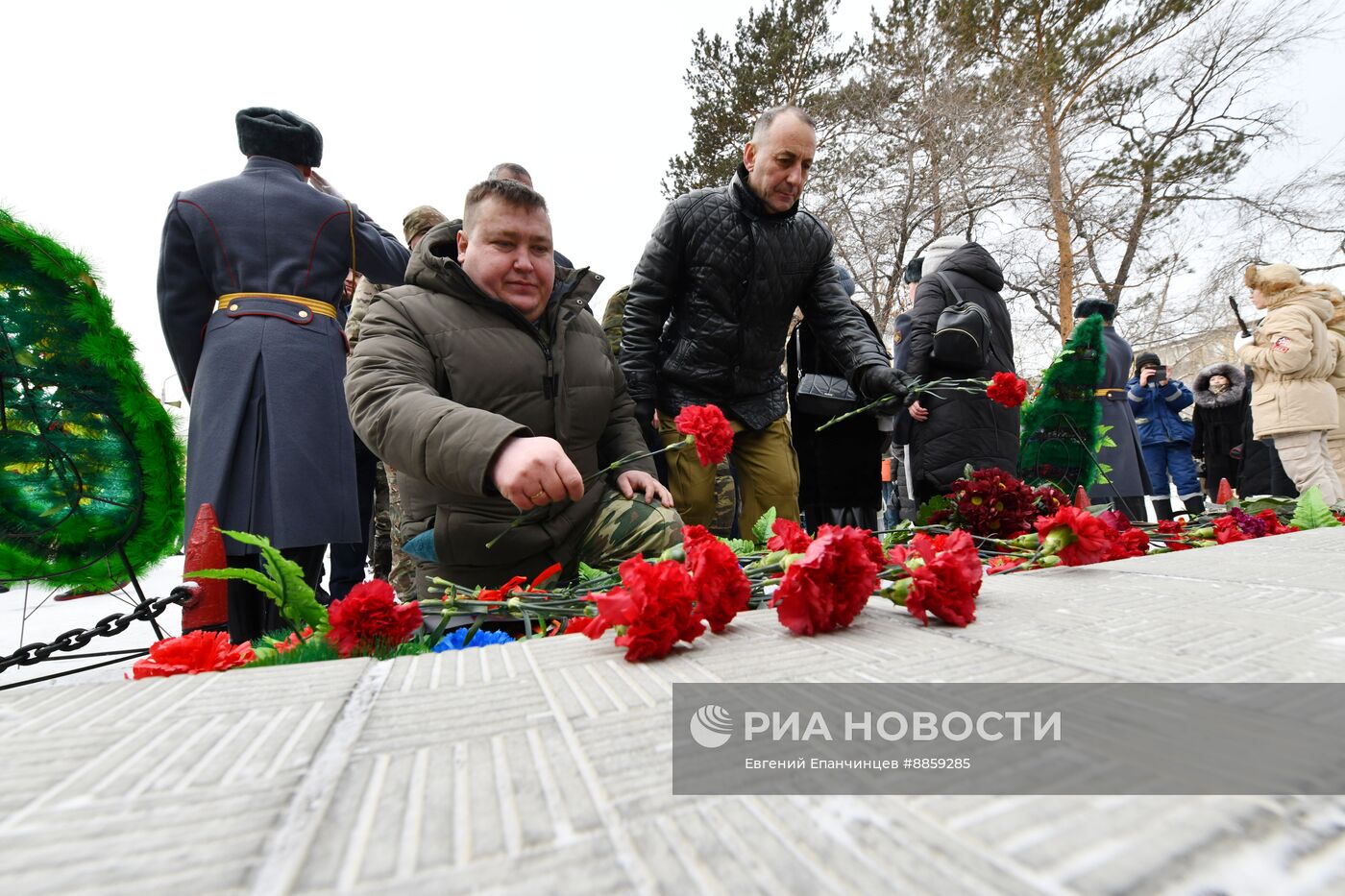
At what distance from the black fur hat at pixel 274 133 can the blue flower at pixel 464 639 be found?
7.18 feet

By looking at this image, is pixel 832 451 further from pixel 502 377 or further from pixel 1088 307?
pixel 1088 307

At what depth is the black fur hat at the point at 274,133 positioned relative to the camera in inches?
94.7

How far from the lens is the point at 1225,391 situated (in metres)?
6.57

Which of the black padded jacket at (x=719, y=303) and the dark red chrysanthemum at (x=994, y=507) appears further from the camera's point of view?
the black padded jacket at (x=719, y=303)

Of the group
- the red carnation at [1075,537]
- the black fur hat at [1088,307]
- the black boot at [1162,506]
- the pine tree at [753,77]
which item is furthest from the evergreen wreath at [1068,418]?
the pine tree at [753,77]

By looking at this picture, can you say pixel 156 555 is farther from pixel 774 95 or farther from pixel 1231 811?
pixel 774 95

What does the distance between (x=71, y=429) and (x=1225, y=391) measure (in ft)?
28.6

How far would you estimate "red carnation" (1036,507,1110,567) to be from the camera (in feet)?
4.31

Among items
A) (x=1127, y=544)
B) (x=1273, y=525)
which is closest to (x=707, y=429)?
(x=1127, y=544)

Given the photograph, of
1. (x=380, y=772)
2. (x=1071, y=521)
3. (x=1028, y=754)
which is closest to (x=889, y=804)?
(x=1028, y=754)

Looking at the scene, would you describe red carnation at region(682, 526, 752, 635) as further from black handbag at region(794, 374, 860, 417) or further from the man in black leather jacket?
black handbag at region(794, 374, 860, 417)

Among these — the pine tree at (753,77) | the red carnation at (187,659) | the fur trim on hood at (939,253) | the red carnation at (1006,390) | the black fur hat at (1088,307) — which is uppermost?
the pine tree at (753,77)

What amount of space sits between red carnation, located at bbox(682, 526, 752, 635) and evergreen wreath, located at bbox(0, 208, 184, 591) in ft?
6.67

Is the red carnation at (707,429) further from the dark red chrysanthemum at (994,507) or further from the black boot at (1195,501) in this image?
the black boot at (1195,501)
